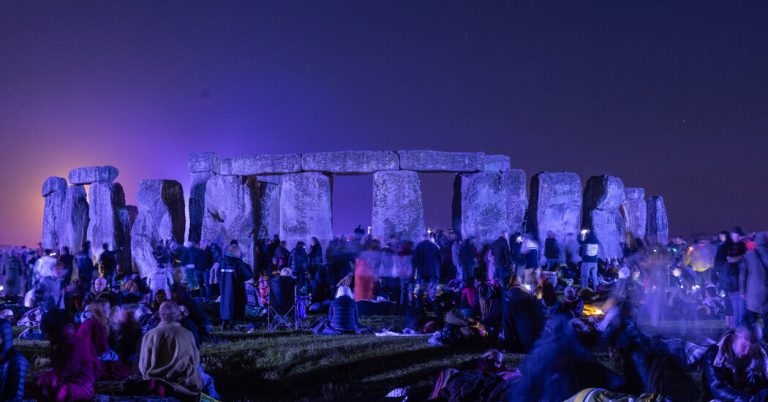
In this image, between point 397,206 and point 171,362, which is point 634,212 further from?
point 171,362

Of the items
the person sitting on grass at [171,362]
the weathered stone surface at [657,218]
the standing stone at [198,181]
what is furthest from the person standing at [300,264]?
the weathered stone surface at [657,218]

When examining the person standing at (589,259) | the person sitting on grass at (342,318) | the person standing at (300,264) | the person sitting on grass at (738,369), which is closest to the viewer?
the person sitting on grass at (738,369)

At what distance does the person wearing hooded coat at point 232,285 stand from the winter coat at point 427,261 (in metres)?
3.76

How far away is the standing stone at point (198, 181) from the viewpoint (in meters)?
23.5

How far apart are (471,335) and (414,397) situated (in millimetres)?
2966

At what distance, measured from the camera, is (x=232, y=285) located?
12070 mm

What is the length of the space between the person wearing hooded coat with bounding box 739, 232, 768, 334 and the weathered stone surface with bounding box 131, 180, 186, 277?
1653 cm

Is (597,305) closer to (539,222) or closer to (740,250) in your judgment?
(740,250)

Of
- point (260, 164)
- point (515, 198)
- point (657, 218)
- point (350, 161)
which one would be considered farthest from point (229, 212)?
point (657, 218)

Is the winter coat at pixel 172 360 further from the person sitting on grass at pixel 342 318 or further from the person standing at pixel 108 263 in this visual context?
the person standing at pixel 108 263

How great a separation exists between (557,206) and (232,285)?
1164cm

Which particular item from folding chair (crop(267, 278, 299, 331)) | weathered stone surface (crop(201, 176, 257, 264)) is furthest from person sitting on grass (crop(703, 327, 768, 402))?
weathered stone surface (crop(201, 176, 257, 264))

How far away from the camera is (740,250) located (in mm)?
10227

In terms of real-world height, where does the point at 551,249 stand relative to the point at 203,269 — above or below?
above
